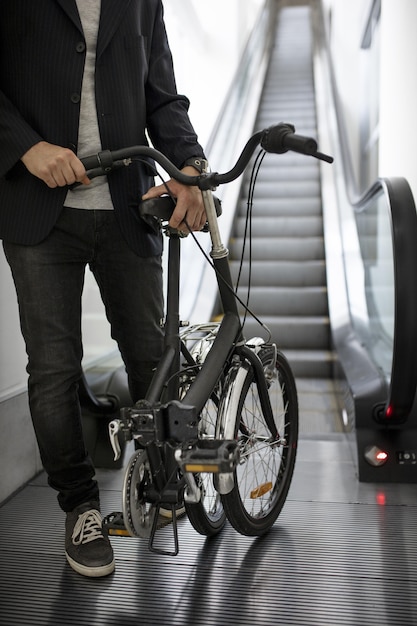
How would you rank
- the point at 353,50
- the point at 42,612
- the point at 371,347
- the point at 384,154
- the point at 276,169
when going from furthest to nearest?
the point at 353,50, the point at 276,169, the point at 384,154, the point at 371,347, the point at 42,612

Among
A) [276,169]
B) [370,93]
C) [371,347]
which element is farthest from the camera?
[370,93]

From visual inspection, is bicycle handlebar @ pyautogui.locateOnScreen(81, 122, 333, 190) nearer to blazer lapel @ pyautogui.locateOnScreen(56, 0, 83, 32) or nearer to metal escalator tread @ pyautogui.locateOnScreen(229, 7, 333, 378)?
blazer lapel @ pyautogui.locateOnScreen(56, 0, 83, 32)

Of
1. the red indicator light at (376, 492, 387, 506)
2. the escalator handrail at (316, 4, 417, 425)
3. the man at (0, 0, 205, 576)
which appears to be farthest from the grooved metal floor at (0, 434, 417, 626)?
the escalator handrail at (316, 4, 417, 425)

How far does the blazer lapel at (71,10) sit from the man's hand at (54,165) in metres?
0.36

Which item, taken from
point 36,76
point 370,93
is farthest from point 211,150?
point 36,76

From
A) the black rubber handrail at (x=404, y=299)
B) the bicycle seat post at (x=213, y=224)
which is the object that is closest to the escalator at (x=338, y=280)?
the black rubber handrail at (x=404, y=299)

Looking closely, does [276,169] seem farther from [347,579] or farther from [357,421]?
A: [347,579]

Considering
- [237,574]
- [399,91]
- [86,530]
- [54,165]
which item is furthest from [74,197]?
[399,91]

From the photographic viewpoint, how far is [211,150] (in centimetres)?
674

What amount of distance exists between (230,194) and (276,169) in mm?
982

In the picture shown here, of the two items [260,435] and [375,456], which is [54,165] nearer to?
[260,435]

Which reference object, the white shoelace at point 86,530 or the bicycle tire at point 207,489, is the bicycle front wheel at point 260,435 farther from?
the white shoelace at point 86,530

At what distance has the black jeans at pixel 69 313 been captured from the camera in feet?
6.29

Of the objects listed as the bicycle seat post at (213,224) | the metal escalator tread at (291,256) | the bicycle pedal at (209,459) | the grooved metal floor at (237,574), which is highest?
the bicycle seat post at (213,224)
